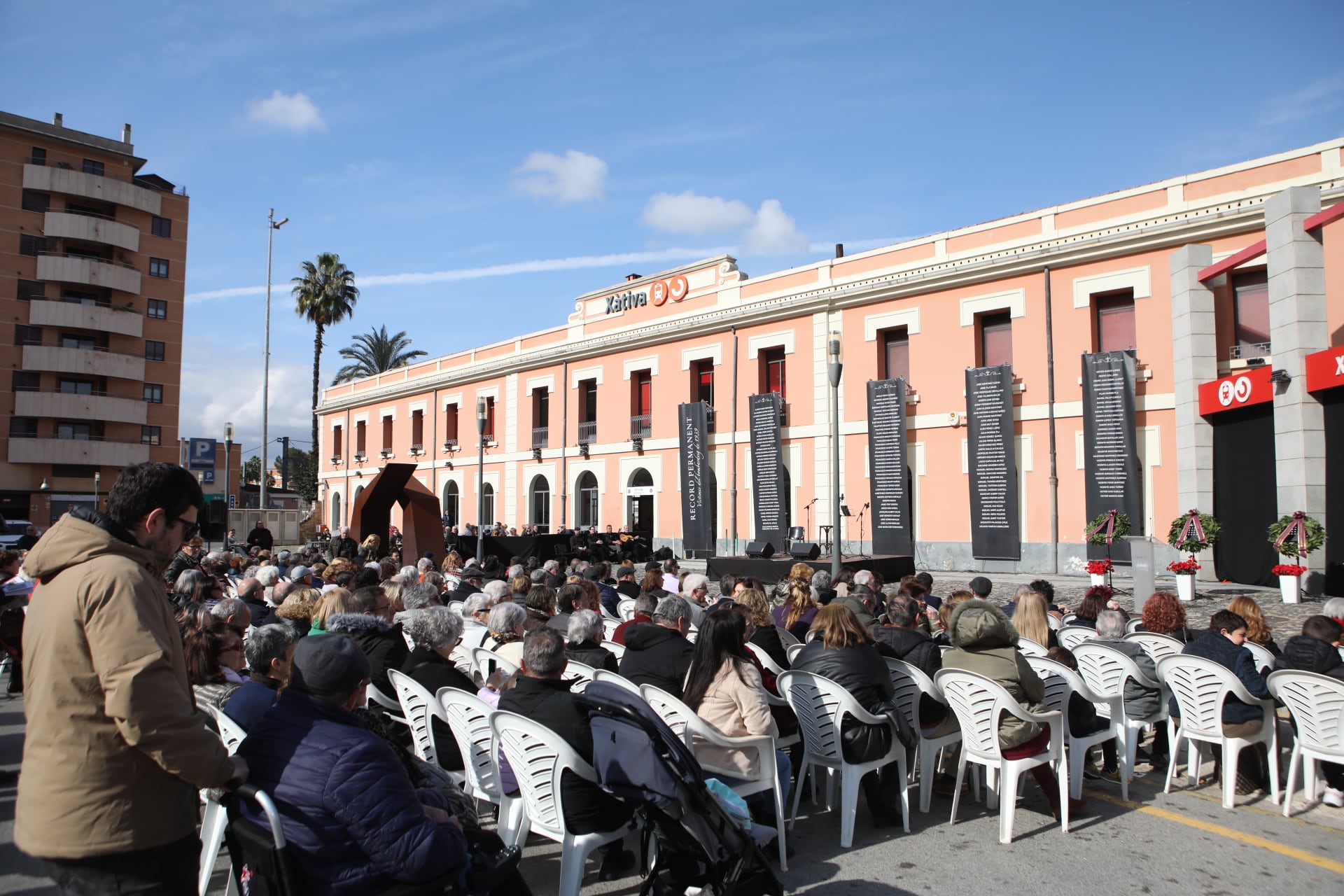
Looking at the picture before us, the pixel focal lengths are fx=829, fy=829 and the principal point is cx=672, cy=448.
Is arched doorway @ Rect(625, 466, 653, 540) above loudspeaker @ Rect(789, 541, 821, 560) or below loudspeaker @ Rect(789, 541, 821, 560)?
above

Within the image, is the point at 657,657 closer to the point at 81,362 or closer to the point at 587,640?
the point at 587,640

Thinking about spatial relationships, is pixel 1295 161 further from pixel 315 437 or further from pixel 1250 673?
pixel 315 437

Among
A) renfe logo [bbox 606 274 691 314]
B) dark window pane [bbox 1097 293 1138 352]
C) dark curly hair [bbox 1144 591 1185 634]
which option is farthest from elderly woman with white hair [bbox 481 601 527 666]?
renfe logo [bbox 606 274 691 314]

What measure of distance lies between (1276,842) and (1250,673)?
0.98 m

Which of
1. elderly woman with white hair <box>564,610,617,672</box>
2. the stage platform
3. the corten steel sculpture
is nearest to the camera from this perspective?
elderly woman with white hair <box>564,610,617,672</box>

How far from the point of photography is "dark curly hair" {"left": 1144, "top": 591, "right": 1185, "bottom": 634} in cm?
598

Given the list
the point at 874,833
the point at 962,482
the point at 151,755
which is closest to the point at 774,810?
the point at 874,833

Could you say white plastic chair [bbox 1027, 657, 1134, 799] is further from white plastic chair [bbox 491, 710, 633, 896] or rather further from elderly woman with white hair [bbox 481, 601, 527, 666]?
elderly woman with white hair [bbox 481, 601, 527, 666]

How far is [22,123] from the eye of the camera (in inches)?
1578

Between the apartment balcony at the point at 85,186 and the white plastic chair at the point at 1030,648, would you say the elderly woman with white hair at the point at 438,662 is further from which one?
the apartment balcony at the point at 85,186

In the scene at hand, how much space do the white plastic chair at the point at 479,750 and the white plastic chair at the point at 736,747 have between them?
0.81 meters

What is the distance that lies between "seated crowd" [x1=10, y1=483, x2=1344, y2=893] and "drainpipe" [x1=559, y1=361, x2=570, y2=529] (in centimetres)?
2288

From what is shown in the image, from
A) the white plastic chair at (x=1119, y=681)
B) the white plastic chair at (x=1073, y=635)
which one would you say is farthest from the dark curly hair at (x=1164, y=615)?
the white plastic chair at (x=1119, y=681)

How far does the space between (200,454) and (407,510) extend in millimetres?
8687
